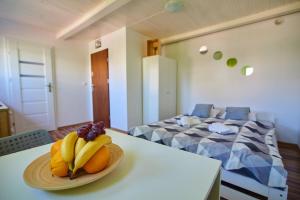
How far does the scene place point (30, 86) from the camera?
10.5ft

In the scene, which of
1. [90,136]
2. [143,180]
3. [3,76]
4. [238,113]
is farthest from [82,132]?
[3,76]

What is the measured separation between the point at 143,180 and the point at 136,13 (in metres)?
2.87

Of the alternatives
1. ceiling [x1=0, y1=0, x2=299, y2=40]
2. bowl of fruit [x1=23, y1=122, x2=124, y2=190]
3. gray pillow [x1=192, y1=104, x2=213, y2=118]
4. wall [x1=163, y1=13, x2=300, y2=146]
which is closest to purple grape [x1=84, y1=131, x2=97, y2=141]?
bowl of fruit [x1=23, y1=122, x2=124, y2=190]

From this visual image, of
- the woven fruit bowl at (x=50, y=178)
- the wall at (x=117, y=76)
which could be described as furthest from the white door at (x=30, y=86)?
the woven fruit bowl at (x=50, y=178)

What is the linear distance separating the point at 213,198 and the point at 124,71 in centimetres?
299

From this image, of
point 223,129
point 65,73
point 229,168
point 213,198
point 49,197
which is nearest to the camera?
point 49,197

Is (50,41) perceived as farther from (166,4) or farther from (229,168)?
(229,168)

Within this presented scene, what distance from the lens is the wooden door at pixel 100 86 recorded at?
387cm

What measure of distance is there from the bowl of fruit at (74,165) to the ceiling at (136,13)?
2442mm

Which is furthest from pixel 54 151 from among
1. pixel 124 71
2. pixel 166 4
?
pixel 124 71

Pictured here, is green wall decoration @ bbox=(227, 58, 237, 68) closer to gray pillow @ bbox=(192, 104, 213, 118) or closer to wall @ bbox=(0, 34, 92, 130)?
gray pillow @ bbox=(192, 104, 213, 118)

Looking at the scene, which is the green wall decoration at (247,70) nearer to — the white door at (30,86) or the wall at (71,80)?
the wall at (71,80)

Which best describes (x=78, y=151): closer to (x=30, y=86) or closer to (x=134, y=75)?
(x=134, y=75)

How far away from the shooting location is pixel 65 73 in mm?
3861
